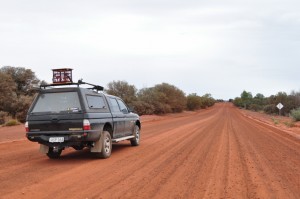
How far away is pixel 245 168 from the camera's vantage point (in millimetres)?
10352

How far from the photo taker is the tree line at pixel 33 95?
3378 cm

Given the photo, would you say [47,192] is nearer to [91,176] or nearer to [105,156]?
[91,176]

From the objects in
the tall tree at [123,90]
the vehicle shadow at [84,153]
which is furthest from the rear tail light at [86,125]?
the tall tree at [123,90]

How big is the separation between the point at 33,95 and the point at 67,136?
93.3 ft

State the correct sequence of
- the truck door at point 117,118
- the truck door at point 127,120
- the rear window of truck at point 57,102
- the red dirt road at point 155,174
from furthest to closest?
the truck door at point 127,120, the truck door at point 117,118, the rear window of truck at point 57,102, the red dirt road at point 155,174

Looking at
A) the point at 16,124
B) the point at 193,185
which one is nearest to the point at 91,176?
the point at 193,185

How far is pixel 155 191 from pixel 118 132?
610cm

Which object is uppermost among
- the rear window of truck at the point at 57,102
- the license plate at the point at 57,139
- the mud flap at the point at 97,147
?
the rear window of truck at the point at 57,102

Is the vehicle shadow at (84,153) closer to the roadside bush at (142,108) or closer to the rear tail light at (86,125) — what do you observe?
the rear tail light at (86,125)

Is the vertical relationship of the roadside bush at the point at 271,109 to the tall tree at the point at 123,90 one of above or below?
below

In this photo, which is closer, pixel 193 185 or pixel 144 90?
pixel 193 185

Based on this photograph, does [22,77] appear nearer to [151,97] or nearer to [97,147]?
[151,97]

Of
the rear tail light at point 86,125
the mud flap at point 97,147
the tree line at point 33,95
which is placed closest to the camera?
the rear tail light at point 86,125

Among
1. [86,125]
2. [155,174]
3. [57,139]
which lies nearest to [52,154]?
[57,139]
